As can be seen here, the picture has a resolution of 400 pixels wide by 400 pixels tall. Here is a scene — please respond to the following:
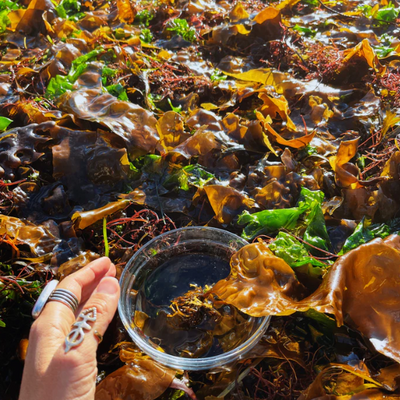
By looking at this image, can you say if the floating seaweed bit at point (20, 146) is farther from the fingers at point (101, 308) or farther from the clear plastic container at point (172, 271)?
the fingers at point (101, 308)

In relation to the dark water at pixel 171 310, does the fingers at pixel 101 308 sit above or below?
above

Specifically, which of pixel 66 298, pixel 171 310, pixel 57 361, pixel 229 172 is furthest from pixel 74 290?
pixel 229 172

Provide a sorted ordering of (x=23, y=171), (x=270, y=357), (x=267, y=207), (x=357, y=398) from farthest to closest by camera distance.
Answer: (x=23, y=171) < (x=267, y=207) < (x=270, y=357) < (x=357, y=398)

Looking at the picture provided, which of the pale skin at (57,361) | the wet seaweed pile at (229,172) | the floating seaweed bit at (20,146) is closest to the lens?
the pale skin at (57,361)

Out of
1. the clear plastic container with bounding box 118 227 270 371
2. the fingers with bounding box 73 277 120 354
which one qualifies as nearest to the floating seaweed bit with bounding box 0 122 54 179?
the clear plastic container with bounding box 118 227 270 371

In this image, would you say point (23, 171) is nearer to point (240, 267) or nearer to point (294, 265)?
point (240, 267)

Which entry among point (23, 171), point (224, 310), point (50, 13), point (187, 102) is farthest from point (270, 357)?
point (50, 13)

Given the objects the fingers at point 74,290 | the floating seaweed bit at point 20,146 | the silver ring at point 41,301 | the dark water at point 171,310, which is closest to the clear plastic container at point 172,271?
the dark water at point 171,310

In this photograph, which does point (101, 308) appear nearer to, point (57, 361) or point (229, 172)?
point (57, 361)
